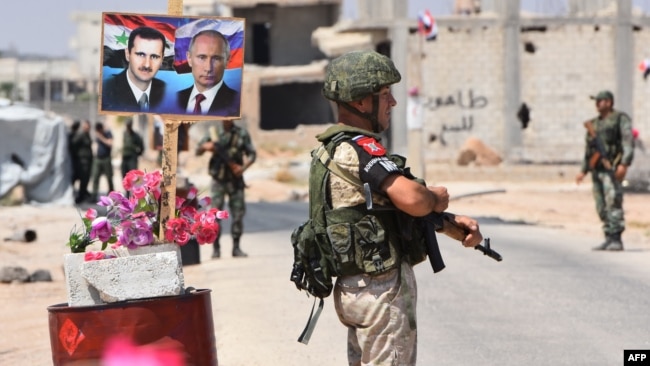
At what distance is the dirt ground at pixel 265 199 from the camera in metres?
10.7

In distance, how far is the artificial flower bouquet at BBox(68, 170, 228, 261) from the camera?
18.0ft

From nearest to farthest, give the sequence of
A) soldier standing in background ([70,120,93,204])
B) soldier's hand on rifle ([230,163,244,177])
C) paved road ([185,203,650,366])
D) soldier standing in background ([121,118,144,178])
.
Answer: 1. paved road ([185,203,650,366])
2. soldier's hand on rifle ([230,163,244,177])
3. soldier standing in background ([121,118,144,178])
4. soldier standing in background ([70,120,93,204])

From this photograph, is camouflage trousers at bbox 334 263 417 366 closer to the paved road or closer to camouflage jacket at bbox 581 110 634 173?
the paved road

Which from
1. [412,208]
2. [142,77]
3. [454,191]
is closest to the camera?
[412,208]

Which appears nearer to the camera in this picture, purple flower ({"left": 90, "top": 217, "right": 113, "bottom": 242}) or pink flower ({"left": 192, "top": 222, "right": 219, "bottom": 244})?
purple flower ({"left": 90, "top": 217, "right": 113, "bottom": 242})

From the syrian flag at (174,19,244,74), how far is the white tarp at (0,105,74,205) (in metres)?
21.1

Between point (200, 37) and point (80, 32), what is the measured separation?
332 ft

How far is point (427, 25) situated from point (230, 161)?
2056 centimetres

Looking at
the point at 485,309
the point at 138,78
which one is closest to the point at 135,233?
the point at 138,78

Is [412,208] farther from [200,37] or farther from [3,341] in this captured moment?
[3,341]

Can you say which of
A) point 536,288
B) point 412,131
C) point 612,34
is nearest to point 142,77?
point 536,288

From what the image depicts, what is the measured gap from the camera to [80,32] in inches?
4107
